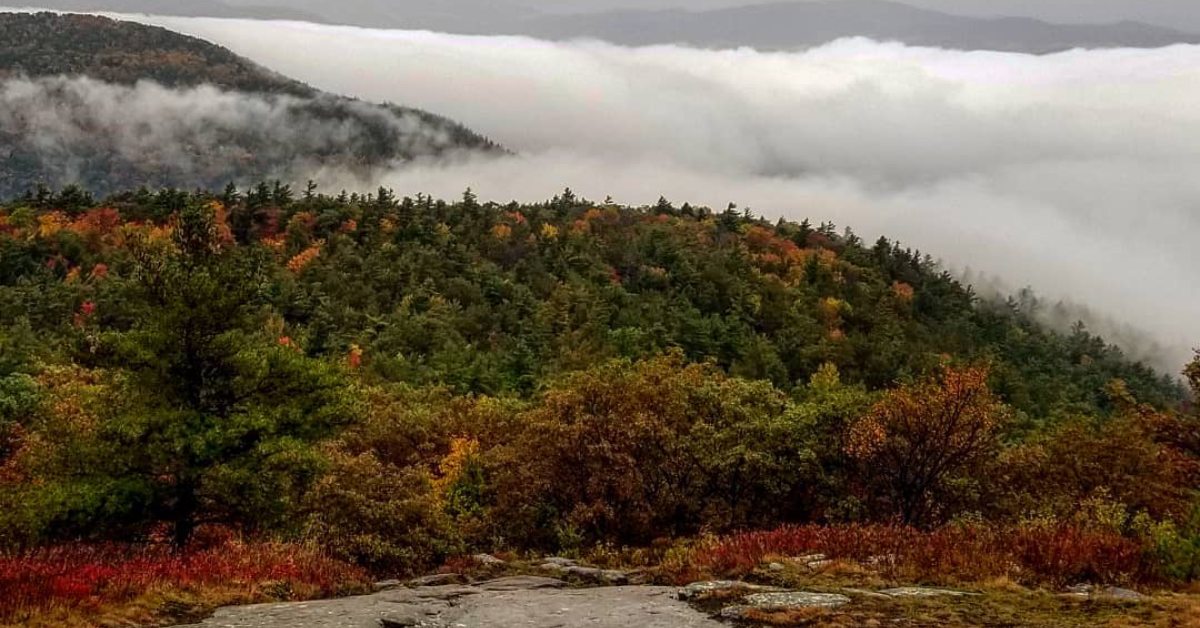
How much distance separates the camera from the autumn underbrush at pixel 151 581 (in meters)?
11.4

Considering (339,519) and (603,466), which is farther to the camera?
(603,466)

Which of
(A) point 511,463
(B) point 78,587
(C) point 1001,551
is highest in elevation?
(C) point 1001,551

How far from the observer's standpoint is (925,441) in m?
22.0

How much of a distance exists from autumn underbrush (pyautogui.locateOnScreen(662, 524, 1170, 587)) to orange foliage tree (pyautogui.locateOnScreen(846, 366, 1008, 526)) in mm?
5438

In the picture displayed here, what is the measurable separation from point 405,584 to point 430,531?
4280 millimetres

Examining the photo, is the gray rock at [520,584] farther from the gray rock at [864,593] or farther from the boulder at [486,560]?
the gray rock at [864,593]

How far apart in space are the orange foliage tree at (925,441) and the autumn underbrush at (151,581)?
13.1m

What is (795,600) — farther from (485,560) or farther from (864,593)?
(485,560)

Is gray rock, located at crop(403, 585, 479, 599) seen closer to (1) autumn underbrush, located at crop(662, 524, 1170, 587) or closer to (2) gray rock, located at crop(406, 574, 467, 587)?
(2) gray rock, located at crop(406, 574, 467, 587)

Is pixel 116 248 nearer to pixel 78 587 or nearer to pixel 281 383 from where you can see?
pixel 281 383

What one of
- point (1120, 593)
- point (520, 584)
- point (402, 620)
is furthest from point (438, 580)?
point (1120, 593)

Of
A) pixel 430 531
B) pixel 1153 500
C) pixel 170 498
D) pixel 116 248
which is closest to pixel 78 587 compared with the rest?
pixel 170 498

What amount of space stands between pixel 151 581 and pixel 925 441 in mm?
17446

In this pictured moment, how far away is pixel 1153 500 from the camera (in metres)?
30.5
